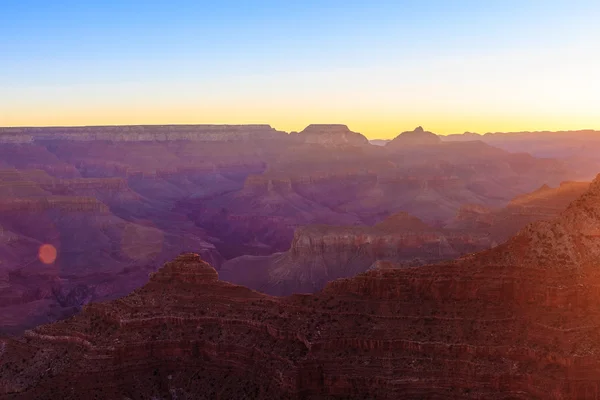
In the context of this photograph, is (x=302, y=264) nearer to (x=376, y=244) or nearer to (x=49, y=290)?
(x=376, y=244)

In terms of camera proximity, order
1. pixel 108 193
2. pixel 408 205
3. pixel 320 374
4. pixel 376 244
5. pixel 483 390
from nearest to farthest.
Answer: pixel 483 390, pixel 320 374, pixel 376 244, pixel 408 205, pixel 108 193

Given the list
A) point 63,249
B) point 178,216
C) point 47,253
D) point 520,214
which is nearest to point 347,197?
point 178,216

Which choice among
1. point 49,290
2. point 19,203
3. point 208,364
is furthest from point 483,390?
point 19,203

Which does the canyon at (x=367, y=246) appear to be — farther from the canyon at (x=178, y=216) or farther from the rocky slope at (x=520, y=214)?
the canyon at (x=178, y=216)

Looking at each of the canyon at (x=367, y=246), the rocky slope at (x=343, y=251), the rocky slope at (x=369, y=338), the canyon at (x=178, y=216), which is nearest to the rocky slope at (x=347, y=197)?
the canyon at (x=178, y=216)

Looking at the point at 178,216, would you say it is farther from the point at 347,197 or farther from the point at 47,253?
the point at 47,253

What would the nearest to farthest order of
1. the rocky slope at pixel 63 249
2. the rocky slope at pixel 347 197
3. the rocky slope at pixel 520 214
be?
1. the rocky slope at pixel 520 214
2. the rocky slope at pixel 63 249
3. the rocky slope at pixel 347 197
